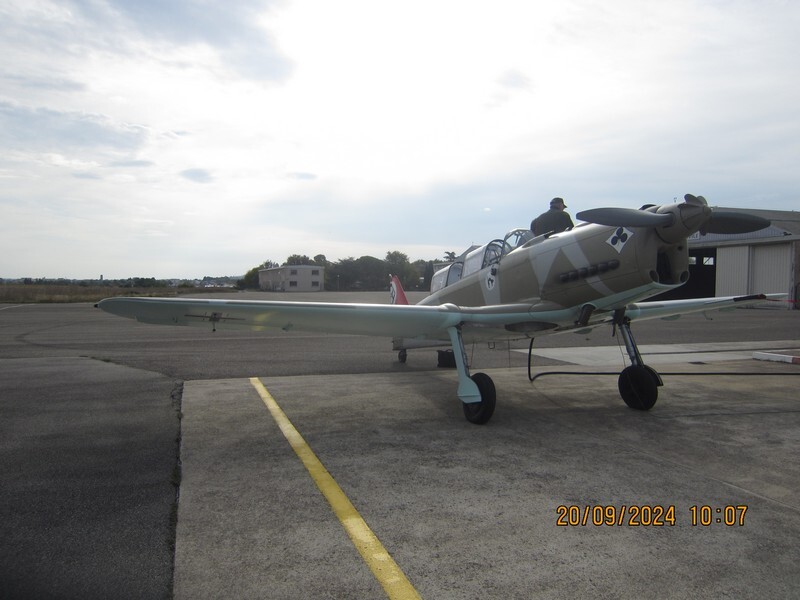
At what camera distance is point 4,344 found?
554 inches

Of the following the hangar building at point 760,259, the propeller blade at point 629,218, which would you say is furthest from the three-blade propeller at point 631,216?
the hangar building at point 760,259

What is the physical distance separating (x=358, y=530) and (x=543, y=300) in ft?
12.5

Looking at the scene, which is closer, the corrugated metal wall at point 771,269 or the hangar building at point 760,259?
the hangar building at point 760,259

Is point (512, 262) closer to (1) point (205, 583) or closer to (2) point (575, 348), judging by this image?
(1) point (205, 583)

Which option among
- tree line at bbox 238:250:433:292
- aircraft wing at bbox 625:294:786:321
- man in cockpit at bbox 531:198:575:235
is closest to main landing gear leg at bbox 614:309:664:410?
aircraft wing at bbox 625:294:786:321

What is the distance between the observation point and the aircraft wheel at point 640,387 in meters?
6.67

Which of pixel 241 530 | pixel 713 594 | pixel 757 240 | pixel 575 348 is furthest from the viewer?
pixel 757 240

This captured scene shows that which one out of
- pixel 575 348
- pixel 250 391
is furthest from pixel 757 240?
pixel 250 391

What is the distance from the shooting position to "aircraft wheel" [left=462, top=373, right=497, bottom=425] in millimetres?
6023

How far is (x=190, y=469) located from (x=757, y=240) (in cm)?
3763

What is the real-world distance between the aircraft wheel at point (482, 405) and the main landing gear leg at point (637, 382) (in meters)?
1.84

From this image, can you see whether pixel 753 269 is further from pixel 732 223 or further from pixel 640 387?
pixel 640 387
